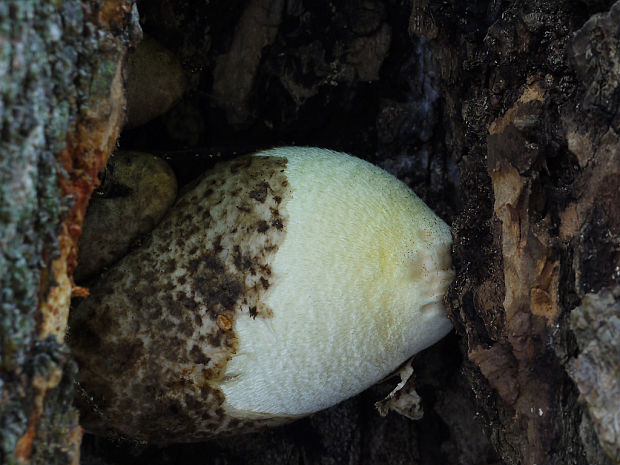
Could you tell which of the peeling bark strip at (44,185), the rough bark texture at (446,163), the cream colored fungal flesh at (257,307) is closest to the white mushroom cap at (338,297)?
the cream colored fungal flesh at (257,307)

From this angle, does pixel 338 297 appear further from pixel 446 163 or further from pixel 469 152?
pixel 446 163

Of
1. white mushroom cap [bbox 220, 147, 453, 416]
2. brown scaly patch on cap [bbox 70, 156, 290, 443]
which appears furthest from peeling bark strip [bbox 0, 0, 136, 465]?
white mushroom cap [bbox 220, 147, 453, 416]

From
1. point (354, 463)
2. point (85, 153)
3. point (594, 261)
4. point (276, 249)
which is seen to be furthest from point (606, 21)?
point (354, 463)

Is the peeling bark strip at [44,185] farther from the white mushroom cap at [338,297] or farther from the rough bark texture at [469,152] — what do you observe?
the rough bark texture at [469,152]

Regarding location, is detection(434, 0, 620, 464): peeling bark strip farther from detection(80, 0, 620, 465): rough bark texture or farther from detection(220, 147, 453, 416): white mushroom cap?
detection(220, 147, 453, 416): white mushroom cap

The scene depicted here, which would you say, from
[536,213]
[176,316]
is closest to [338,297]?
[176,316]

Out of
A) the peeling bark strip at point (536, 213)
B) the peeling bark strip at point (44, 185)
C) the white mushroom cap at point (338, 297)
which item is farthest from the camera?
the white mushroom cap at point (338, 297)

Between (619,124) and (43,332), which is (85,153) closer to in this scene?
(43,332)
